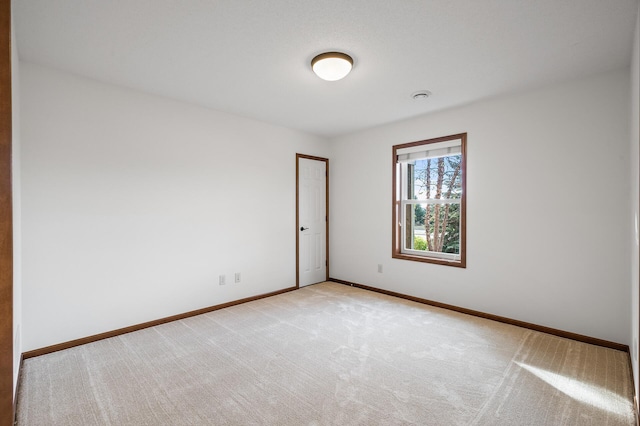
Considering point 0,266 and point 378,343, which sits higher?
point 0,266

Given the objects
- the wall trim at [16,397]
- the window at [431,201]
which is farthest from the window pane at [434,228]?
the wall trim at [16,397]

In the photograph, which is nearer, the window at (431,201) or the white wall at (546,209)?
the white wall at (546,209)

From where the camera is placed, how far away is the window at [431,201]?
3.92 meters

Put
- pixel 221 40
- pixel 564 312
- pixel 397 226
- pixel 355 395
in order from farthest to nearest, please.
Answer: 1. pixel 397 226
2. pixel 564 312
3. pixel 221 40
4. pixel 355 395

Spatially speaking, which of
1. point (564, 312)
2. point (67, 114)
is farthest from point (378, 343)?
point (67, 114)

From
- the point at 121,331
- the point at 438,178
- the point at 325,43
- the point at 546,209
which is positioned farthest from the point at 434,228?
the point at 121,331

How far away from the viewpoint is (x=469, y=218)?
12.3 ft

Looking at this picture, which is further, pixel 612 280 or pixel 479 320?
pixel 479 320

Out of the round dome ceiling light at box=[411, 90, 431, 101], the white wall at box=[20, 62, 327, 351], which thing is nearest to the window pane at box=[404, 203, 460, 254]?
the round dome ceiling light at box=[411, 90, 431, 101]

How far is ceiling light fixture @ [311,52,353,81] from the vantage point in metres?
2.48

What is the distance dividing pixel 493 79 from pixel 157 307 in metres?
4.19

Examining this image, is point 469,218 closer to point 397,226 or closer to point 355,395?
point 397,226

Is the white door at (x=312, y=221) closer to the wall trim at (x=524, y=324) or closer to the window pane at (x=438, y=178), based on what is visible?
the wall trim at (x=524, y=324)

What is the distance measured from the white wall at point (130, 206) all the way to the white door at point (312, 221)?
1.96ft
